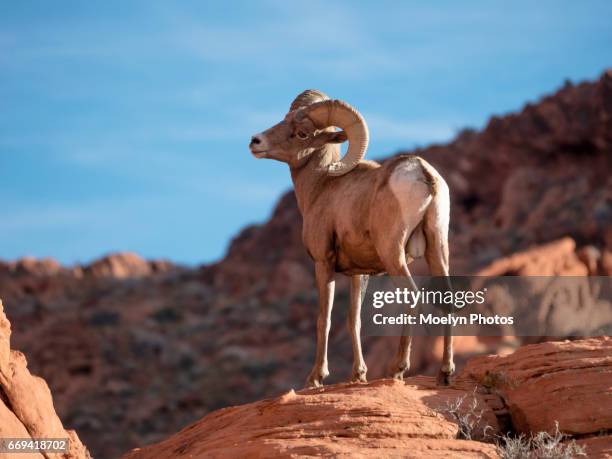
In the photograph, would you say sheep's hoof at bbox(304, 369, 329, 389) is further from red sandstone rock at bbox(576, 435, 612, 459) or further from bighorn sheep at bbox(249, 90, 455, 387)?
red sandstone rock at bbox(576, 435, 612, 459)

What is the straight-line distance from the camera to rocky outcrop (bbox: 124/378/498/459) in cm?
1067

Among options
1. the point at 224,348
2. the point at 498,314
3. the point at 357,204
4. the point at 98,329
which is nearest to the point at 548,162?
the point at 224,348

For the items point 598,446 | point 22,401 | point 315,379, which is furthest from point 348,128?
point 22,401

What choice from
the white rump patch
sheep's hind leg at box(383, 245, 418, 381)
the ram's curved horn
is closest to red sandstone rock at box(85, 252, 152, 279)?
the ram's curved horn

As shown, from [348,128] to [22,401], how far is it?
5.06 m

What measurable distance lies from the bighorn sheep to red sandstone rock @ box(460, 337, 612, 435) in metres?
0.72

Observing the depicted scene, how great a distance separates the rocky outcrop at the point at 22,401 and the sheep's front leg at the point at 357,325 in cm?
342

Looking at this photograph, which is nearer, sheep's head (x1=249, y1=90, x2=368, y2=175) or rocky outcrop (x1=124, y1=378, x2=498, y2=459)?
rocky outcrop (x1=124, y1=378, x2=498, y2=459)

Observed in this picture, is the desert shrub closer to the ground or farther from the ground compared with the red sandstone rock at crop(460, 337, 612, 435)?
closer to the ground

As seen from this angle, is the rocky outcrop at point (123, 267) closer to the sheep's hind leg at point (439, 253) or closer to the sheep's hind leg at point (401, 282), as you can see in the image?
the sheep's hind leg at point (401, 282)

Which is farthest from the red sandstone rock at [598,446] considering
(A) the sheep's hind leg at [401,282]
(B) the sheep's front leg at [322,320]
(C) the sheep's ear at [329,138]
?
(C) the sheep's ear at [329,138]

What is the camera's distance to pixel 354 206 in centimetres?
1306

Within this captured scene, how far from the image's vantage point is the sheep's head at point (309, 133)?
13.6 m

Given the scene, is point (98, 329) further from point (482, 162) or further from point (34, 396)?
point (34, 396)
